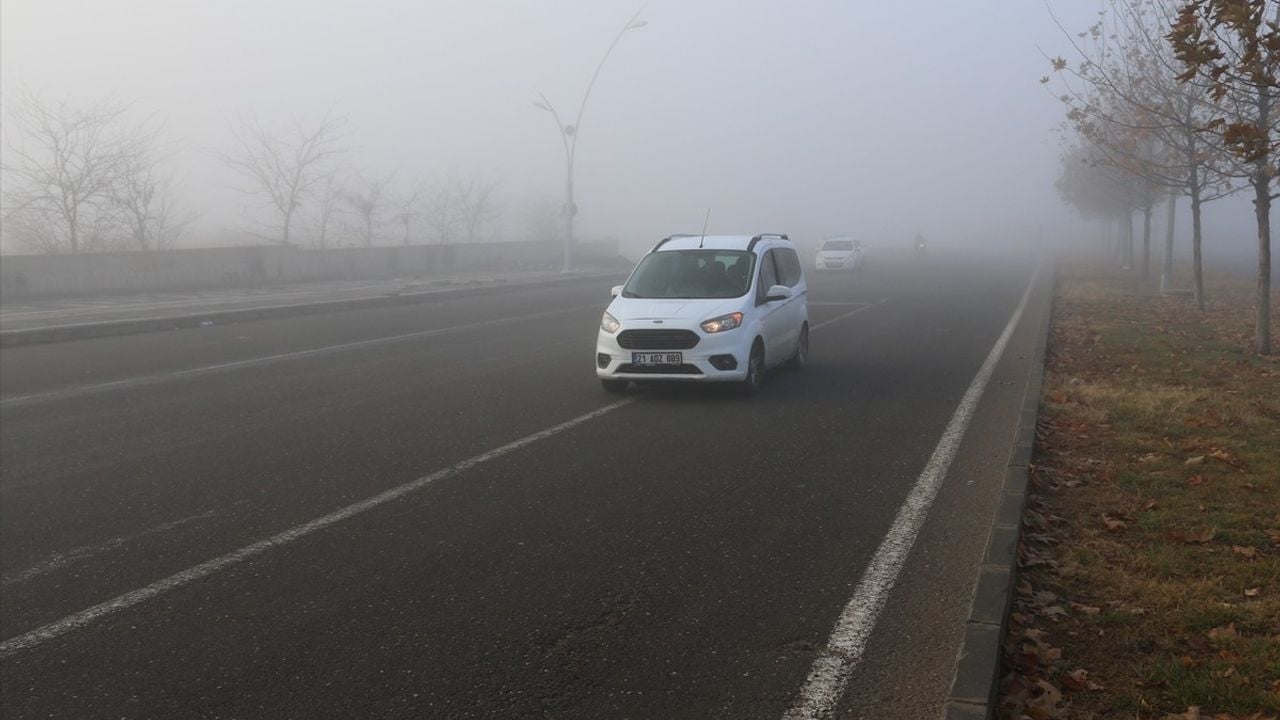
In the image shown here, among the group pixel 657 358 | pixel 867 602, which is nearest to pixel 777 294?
pixel 657 358

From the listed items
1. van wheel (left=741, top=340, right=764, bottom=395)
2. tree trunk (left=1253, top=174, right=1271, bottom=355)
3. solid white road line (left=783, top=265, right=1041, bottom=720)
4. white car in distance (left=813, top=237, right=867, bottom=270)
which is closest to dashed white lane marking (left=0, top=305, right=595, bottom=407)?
van wheel (left=741, top=340, right=764, bottom=395)

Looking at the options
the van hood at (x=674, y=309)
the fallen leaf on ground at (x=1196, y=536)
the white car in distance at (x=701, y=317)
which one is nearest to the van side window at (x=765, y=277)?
the white car in distance at (x=701, y=317)

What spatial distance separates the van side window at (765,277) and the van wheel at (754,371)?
0.56 m

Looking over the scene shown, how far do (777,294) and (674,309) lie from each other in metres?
1.36

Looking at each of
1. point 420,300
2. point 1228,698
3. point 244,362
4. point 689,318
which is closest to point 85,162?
point 420,300

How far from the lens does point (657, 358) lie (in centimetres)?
1088

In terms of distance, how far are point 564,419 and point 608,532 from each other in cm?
371

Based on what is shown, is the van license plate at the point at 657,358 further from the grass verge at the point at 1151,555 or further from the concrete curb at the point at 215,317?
the concrete curb at the point at 215,317

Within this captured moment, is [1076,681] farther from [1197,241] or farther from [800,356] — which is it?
[1197,241]

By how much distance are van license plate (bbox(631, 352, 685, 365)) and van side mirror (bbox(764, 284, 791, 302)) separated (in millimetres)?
1530

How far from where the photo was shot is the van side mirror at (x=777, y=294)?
11.8 meters

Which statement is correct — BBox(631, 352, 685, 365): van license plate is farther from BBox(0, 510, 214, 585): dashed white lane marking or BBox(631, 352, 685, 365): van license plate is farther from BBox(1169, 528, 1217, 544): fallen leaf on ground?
BBox(1169, 528, 1217, 544): fallen leaf on ground

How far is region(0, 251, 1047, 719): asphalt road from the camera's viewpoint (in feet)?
13.7

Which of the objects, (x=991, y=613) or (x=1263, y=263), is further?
(x=1263, y=263)
